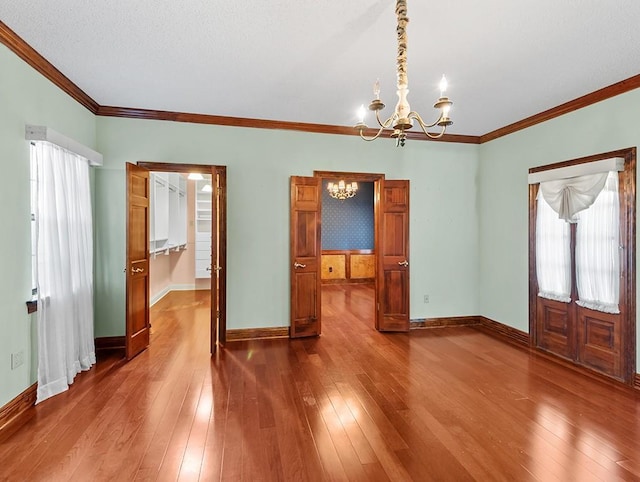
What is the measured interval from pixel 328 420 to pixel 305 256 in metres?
2.28

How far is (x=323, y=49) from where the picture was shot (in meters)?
2.61

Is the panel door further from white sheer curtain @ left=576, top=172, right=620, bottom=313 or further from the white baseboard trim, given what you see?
the white baseboard trim

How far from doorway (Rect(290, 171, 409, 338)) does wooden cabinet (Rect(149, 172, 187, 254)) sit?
106 inches

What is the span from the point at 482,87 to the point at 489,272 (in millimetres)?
2700

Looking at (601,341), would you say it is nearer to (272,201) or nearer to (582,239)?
(582,239)

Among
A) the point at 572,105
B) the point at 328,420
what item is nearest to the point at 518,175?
the point at 572,105

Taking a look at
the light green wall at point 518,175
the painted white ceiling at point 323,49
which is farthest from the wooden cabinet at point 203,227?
the light green wall at point 518,175

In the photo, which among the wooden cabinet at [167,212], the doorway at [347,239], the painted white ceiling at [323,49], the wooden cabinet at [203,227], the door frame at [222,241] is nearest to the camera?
the painted white ceiling at [323,49]

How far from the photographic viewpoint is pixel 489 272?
15.9 feet

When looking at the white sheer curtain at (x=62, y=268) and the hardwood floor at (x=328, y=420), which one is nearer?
the hardwood floor at (x=328, y=420)

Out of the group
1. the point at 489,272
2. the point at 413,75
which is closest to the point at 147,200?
the point at 413,75

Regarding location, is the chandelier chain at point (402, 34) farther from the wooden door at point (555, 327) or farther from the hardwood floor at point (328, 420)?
the wooden door at point (555, 327)

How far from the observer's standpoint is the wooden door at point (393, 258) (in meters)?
4.65

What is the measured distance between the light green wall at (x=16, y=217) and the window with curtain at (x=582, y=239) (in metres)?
5.17
